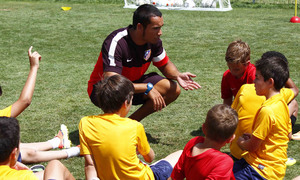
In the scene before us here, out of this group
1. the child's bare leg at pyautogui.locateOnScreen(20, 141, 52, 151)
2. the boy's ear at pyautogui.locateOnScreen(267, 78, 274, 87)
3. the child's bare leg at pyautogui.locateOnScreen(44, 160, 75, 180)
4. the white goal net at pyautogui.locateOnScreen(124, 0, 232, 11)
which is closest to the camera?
the child's bare leg at pyautogui.locateOnScreen(44, 160, 75, 180)

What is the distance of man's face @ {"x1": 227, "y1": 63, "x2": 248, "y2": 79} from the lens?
172 inches

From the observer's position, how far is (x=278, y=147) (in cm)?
351

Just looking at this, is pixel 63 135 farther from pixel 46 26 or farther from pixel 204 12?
pixel 204 12

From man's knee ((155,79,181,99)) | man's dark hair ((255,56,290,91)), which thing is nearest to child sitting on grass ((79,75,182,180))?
man's dark hair ((255,56,290,91))

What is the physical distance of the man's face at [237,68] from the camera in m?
4.37

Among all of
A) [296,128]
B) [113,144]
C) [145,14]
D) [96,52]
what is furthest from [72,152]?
[96,52]

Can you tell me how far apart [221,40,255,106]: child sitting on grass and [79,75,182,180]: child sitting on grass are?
1.40 metres

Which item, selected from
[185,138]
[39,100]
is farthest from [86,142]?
[39,100]

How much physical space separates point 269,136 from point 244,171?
36cm

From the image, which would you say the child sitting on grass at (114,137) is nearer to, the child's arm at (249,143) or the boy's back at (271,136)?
the child's arm at (249,143)

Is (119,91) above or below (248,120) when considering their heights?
above

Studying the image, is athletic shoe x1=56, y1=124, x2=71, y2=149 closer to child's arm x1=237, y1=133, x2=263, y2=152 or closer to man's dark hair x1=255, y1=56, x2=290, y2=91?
child's arm x1=237, y1=133, x2=263, y2=152

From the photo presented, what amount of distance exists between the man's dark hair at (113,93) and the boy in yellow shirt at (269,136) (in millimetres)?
1018

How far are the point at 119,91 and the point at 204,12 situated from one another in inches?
464
